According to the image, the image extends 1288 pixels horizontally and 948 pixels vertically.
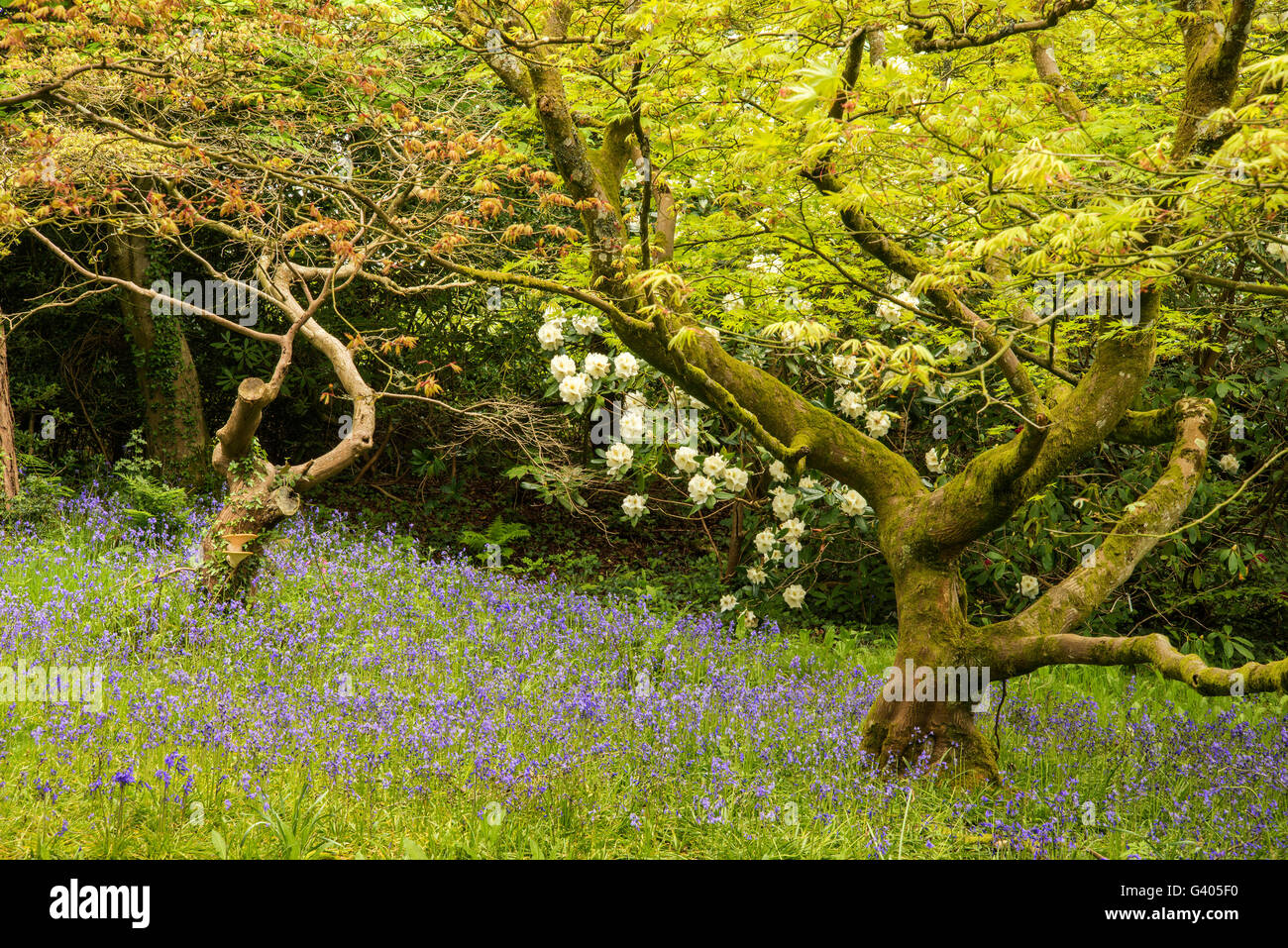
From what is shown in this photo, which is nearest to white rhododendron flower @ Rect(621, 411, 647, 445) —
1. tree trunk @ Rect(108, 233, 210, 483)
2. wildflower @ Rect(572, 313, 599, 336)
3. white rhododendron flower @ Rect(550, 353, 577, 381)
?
white rhododendron flower @ Rect(550, 353, 577, 381)

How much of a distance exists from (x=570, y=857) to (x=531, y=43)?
3.23 meters

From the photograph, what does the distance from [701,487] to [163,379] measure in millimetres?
5692

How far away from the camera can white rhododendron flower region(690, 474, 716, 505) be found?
7.05 meters

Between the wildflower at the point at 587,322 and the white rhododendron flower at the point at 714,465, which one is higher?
the wildflower at the point at 587,322

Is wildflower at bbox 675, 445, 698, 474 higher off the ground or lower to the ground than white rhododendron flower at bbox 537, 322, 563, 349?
lower

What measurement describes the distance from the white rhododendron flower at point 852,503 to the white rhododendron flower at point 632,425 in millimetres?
1624

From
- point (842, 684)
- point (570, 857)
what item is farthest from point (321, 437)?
point (570, 857)

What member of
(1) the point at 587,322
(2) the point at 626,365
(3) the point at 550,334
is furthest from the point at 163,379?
(2) the point at 626,365

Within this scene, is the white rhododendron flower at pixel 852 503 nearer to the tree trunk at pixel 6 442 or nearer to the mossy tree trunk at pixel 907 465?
the mossy tree trunk at pixel 907 465

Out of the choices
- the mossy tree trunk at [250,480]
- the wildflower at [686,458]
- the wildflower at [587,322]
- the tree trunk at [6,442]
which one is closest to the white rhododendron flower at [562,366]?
the wildflower at [587,322]

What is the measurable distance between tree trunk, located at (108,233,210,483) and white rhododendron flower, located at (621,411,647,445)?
15.5ft

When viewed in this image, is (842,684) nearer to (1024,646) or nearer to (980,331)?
(1024,646)

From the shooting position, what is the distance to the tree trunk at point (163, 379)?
9102 millimetres

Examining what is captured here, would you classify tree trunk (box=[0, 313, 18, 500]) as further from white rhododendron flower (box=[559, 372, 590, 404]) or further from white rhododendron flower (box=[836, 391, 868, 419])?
white rhododendron flower (box=[836, 391, 868, 419])
